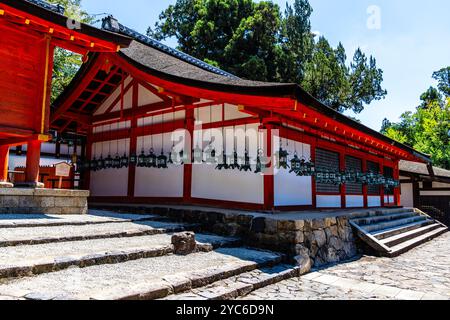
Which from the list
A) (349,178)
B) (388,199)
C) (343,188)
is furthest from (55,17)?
(388,199)

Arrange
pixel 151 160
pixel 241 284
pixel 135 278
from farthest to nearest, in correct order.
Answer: pixel 151 160, pixel 241 284, pixel 135 278

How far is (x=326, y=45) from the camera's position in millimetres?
27688

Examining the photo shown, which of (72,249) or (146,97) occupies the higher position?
(146,97)

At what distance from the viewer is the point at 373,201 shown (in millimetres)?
14867

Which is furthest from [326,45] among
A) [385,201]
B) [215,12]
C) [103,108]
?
[103,108]

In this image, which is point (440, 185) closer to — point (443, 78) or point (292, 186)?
point (292, 186)

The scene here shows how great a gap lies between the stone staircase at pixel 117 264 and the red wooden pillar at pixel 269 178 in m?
1.68

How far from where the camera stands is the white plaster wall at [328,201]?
1074 centimetres

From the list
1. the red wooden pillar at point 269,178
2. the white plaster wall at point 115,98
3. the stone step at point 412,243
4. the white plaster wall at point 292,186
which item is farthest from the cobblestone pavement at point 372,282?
the white plaster wall at point 115,98

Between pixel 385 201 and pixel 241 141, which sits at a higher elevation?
pixel 241 141

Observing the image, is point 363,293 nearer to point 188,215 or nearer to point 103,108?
point 188,215

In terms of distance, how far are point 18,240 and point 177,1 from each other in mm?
27932

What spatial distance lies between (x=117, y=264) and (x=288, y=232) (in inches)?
127

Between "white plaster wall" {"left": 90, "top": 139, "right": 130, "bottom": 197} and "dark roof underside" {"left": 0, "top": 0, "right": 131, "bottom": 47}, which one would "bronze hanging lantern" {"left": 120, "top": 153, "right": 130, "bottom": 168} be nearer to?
"white plaster wall" {"left": 90, "top": 139, "right": 130, "bottom": 197}
